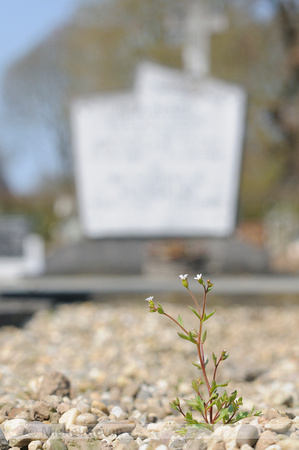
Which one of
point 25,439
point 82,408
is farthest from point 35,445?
point 82,408

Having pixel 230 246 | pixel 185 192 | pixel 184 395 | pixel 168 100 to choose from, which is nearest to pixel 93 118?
pixel 168 100

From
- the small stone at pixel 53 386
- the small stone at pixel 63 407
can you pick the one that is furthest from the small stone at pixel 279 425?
the small stone at pixel 53 386

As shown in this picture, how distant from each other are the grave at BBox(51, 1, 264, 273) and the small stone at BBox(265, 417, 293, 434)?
219 inches

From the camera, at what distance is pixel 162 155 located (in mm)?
6980

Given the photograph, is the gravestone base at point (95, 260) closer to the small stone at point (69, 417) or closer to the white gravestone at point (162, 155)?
the white gravestone at point (162, 155)

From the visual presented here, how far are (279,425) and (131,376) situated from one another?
4.73 feet

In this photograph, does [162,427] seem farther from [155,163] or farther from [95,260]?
[155,163]

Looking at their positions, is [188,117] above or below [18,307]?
above

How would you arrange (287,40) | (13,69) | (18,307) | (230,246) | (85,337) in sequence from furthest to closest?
(13,69)
(287,40)
(230,246)
(18,307)
(85,337)

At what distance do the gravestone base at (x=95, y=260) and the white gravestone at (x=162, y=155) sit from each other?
0.24m

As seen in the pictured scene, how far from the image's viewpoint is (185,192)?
22.9 ft

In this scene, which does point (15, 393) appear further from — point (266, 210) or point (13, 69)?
point (13, 69)

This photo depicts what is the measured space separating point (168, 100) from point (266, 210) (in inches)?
288

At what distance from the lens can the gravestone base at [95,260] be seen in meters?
6.86
